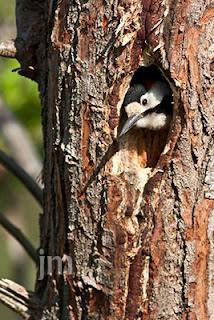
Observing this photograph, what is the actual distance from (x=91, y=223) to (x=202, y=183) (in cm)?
54

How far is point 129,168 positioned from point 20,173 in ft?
2.65

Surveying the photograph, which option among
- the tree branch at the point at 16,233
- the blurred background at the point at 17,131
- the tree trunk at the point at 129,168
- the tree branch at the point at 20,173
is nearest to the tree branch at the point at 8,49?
the tree trunk at the point at 129,168

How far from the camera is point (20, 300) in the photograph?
2.99 meters

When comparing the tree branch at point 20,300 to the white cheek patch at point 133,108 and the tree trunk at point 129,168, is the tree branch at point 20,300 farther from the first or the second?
the white cheek patch at point 133,108

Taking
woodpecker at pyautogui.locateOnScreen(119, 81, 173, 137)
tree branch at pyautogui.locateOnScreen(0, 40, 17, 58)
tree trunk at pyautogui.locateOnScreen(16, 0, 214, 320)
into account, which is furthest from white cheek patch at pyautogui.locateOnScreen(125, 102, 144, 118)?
tree branch at pyautogui.locateOnScreen(0, 40, 17, 58)

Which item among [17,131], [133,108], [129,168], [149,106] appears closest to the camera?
[129,168]

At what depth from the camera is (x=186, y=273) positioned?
8.51 feet

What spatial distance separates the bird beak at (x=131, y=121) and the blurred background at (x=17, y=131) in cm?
109

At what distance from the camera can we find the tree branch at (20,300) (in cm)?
292

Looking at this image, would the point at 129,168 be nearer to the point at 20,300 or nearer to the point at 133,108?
the point at 133,108

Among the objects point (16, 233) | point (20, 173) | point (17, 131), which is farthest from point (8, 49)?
point (17, 131)

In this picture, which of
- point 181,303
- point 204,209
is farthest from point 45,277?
point 204,209

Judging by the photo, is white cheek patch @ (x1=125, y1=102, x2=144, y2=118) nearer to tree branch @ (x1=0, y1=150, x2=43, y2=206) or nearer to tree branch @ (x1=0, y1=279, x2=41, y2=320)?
tree branch @ (x1=0, y1=150, x2=43, y2=206)

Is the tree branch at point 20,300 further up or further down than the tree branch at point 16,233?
further down
